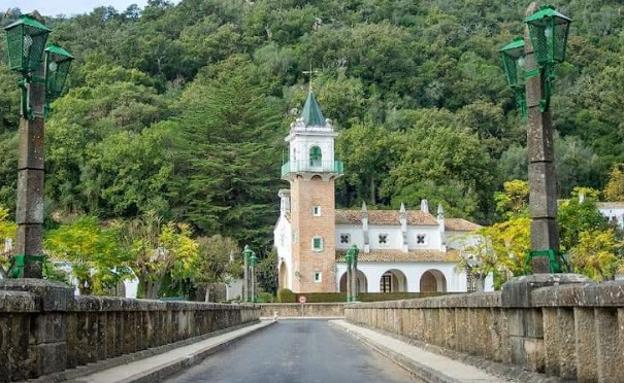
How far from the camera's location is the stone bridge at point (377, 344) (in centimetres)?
784

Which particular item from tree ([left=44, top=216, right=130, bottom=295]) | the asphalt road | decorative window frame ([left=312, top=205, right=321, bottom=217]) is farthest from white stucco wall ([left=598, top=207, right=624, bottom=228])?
the asphalt road

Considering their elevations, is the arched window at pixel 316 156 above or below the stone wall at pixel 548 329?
above

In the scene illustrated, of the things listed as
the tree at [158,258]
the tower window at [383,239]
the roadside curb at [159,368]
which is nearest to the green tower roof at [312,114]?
the tower window at [383,239]

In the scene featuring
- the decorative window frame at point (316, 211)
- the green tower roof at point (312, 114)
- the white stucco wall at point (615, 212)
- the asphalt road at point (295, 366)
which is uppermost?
the green tower roof at point (312, 114)

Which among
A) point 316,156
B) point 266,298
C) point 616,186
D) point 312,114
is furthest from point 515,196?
point 616,186

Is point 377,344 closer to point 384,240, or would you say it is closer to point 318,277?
point 318,277

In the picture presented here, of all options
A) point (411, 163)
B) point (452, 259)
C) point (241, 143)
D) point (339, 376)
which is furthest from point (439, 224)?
point (339, 376)

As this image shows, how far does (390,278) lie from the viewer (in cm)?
7725

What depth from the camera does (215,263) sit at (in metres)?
67.6

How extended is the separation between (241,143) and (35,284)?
249 ft

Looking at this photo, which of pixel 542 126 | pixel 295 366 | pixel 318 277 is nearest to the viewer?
pixel 542 126

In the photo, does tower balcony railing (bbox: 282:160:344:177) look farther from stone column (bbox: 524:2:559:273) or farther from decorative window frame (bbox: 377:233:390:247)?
stone column (bbox: 524:2:559:273)

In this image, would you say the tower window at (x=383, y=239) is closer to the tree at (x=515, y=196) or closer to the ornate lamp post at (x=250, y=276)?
the tree at (x=515, y=196)

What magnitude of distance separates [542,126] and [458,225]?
6781 centimetres
